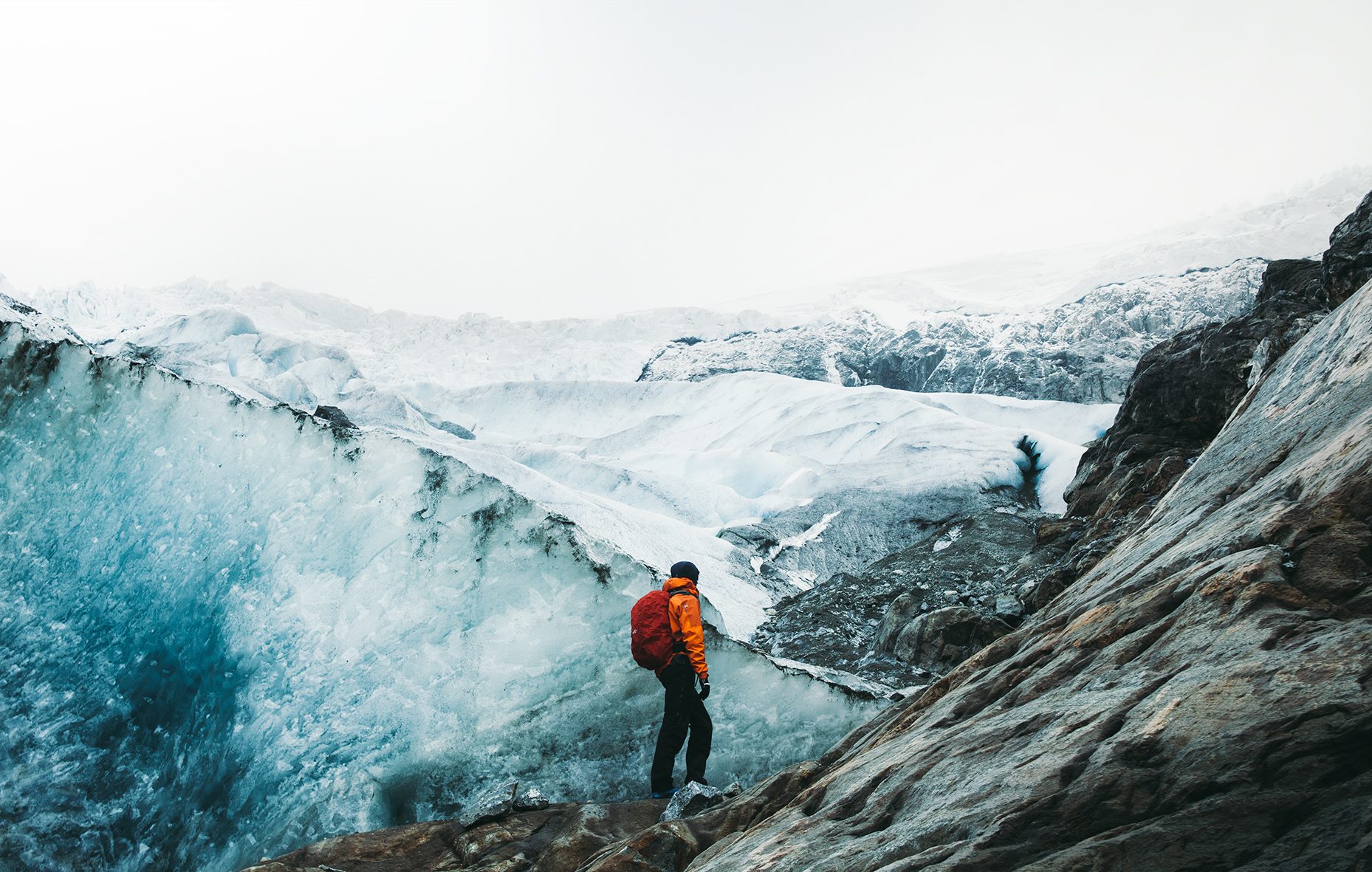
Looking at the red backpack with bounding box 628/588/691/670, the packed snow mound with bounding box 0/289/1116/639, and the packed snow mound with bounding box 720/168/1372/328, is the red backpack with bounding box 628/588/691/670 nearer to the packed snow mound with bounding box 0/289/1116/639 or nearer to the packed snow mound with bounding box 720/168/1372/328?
the packed snow mound with bounding box 0/289/1116/639

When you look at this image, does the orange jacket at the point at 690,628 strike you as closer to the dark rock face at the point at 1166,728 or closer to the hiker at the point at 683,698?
the hiker at the point at 683,698

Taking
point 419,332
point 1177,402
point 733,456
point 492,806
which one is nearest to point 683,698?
point 492,806

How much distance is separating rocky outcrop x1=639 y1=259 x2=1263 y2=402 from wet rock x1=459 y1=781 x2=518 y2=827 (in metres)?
41.9

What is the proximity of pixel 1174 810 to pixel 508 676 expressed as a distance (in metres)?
4.29

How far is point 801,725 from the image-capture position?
5422 mm

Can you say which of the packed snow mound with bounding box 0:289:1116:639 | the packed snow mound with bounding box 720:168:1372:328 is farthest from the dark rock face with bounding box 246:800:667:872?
the packed snow mound with bounding box 720:168:1372:328

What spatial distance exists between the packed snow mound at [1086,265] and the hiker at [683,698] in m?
55.6

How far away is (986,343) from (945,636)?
45538 millimetres

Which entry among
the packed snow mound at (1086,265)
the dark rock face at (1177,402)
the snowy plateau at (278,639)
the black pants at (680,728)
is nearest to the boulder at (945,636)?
the dark rock face at (1177,402)

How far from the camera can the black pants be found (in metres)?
4.55

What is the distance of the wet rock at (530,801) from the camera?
171 inches

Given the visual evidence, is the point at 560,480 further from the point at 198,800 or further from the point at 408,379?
the point at 408,379

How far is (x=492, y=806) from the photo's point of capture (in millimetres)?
4219

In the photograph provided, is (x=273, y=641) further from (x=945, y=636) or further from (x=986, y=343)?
(x=986, y=343)
